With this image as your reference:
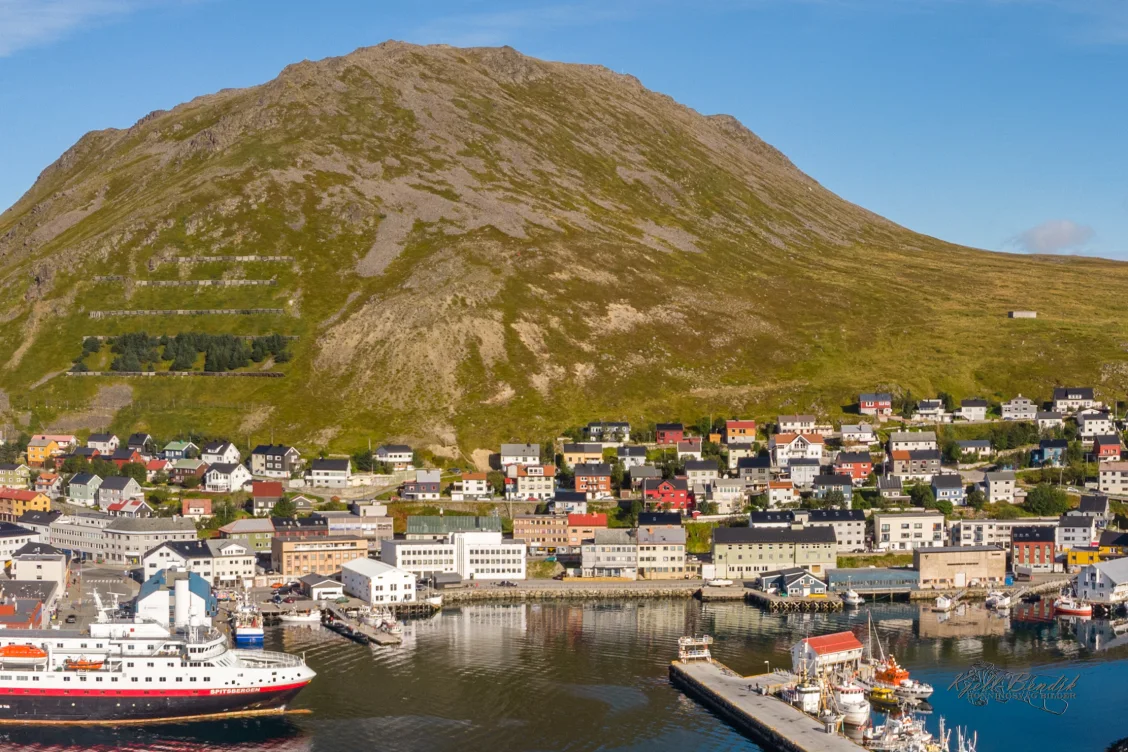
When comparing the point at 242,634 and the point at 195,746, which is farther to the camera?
the point at 242,634

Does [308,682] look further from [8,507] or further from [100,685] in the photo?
[8,507]

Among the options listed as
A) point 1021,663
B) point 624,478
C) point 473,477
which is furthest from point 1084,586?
point 473,477

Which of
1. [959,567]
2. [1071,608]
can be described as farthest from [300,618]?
[1071,608]

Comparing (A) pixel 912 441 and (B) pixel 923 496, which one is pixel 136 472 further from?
(A) pixel 912 441

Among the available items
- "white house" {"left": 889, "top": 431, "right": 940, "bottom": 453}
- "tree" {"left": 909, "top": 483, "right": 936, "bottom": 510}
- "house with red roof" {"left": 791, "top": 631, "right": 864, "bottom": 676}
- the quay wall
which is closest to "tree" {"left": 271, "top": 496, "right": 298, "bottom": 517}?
the quay wall

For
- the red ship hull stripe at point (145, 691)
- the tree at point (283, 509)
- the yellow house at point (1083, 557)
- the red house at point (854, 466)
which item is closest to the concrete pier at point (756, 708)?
the red ship hull stripe at point (145, 691)

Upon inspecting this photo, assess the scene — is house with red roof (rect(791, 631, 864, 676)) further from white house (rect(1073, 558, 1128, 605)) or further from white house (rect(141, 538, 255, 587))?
white house (rect(141, 538, 255, 587))

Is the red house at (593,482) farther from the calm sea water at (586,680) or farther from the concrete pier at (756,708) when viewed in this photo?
the concrete pier at (756,708)
